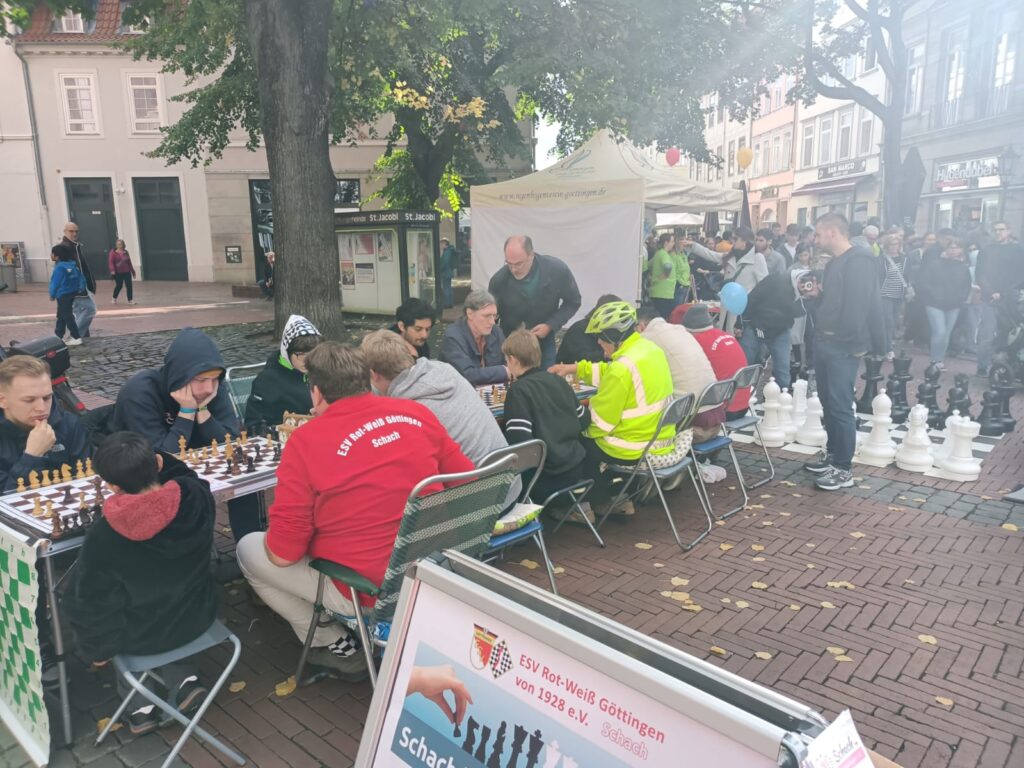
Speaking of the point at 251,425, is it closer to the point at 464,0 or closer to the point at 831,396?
the point at 831,396

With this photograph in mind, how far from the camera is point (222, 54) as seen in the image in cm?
1595

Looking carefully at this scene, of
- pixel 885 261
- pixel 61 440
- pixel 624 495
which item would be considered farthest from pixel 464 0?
pixel 61 440

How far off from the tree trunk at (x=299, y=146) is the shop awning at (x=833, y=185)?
2690 cm

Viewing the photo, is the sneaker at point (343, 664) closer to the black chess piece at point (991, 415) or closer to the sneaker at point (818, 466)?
the sneaker at point (818, 466)

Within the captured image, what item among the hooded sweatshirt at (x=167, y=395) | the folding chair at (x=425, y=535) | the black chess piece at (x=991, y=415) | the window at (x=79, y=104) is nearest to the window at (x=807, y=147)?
the window at (x=79, y=104)

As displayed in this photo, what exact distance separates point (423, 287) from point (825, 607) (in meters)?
12.3

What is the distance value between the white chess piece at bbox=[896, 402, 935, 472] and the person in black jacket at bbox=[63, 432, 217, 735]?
5.59 metres

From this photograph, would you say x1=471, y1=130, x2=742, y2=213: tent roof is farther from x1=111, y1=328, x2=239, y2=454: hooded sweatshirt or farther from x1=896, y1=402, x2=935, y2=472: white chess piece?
x1=111, y1=328, x2=239, y2=454: hooded sweatshirt

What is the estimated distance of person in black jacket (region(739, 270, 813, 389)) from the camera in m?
7.77

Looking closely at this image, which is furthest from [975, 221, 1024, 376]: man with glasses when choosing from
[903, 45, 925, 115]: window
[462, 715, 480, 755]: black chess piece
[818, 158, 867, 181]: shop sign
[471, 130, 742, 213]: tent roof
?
[818, 158, 867, 181]: shop sign

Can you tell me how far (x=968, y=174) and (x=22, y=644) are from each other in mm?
26584

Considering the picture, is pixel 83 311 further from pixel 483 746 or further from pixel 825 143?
pixel 825 143

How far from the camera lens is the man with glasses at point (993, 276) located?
9797 mm

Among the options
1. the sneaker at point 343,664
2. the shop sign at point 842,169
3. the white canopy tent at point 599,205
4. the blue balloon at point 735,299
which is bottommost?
the sneaker at point 343,664
